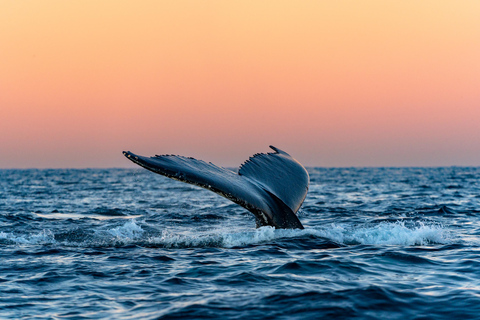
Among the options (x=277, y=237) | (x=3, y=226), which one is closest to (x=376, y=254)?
(x=277, y=237)

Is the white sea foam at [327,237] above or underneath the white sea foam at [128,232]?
above

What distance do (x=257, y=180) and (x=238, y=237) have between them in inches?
101

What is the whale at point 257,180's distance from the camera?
19.4 ft

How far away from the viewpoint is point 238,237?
32.0 feet

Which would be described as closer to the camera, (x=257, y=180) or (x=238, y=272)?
(x=238, y=272)

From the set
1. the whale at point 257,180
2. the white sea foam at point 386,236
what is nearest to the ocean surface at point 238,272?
the white sea foam at point 386,236

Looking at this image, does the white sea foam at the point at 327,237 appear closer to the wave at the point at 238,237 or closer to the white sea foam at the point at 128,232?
the wave at the point at 238,237

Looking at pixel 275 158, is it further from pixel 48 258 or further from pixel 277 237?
pixel 48 258

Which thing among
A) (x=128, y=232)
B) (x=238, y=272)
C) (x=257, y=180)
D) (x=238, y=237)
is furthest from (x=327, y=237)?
(x=128, y=232)

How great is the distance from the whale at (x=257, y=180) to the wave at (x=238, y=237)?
88 centimetres

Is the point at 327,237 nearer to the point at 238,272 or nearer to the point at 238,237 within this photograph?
the point at 238,237

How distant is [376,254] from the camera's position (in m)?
8.20

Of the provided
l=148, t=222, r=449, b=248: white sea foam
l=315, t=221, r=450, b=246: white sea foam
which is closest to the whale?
l=148, t=222, r=449, b=248: white sea foam

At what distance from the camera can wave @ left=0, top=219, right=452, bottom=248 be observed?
30.1ft
